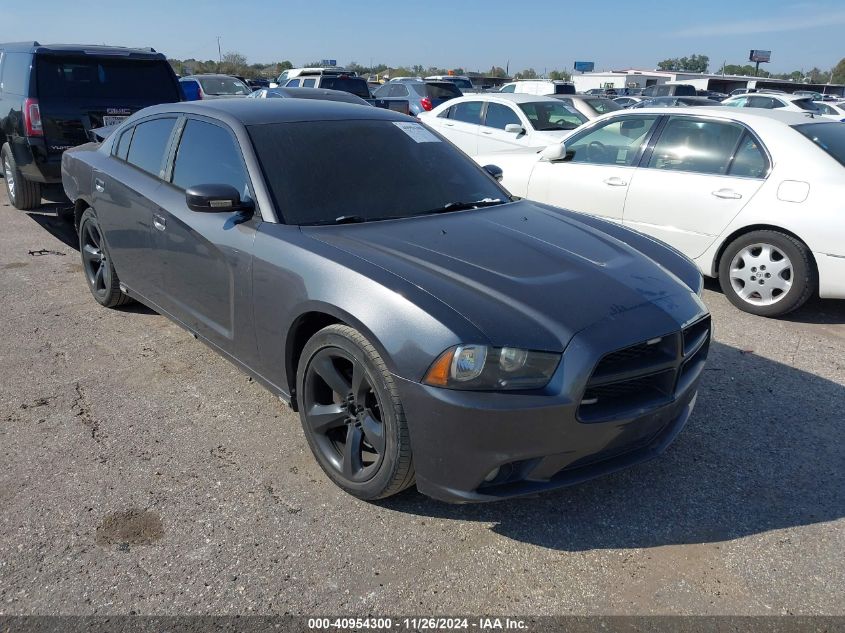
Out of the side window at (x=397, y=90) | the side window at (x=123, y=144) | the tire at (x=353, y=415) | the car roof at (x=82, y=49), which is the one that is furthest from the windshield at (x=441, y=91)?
the tire at (x=353, y=415)

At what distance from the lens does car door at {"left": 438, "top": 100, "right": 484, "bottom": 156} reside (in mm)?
11539

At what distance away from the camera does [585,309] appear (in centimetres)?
264

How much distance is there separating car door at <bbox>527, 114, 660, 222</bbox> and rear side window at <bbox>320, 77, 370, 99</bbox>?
39.2 feet

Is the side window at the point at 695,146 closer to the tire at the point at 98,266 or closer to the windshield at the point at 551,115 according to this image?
the tire at the point at 98,266

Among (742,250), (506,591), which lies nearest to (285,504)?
(506,591)

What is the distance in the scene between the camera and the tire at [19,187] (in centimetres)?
814

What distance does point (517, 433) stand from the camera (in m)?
2.42

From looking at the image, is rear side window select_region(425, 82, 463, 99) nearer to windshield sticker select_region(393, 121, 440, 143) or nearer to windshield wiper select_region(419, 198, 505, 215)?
windshield sticker select_region(393, 121, 440, 143)

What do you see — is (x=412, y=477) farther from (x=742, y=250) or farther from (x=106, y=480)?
(x=742, y=250)

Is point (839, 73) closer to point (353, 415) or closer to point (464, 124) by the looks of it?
point (464, 124)

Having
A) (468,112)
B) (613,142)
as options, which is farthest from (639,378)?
(468,112)

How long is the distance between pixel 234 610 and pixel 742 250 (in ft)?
15.3

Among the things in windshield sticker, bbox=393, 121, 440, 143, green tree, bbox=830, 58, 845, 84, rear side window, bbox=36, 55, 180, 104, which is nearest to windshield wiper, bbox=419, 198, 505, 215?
windshield sticker, bbox=393, 121, 440, 143

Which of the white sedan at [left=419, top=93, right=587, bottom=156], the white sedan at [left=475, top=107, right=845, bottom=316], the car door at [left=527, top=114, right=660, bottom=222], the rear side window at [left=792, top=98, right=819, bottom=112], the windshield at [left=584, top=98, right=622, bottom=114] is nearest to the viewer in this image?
the white sedan at [left=475, top=107, right=845, bottom=316]
